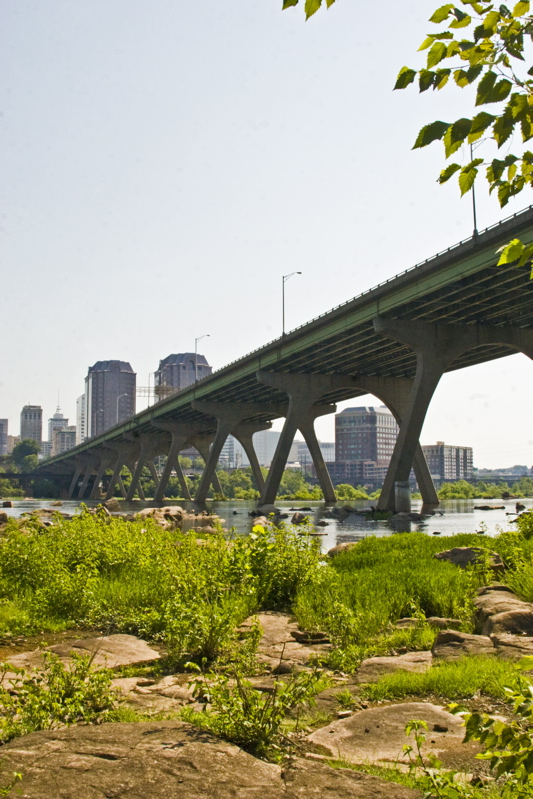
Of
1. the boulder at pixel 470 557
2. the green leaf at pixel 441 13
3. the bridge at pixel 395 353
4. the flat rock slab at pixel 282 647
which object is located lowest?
the flat rock slab at pixel 282 647

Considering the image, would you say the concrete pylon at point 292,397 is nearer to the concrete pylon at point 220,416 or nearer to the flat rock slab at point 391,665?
the concrete pylon at point 220,416

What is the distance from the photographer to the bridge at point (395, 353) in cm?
4431

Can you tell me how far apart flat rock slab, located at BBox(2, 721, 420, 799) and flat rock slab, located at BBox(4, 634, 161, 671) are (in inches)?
135

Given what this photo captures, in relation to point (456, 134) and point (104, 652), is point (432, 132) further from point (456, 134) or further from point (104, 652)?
point (104, 652)

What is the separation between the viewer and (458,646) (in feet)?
26.3

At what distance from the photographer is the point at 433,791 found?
10.8 feet

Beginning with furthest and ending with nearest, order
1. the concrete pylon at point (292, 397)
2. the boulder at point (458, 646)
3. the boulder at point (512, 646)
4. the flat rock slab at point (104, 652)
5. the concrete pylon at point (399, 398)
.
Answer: the concrete pylon at point (399, 398)
the concrete pylon at point (292, 397)
the flat rock slab at point (104, 652)
the boulder at point (458, 646)
the boulder at point (512, 646)

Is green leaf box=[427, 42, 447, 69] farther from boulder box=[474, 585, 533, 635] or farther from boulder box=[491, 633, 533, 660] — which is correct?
boulder box=[474, 585, 533, 635]

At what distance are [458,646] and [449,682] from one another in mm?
1419

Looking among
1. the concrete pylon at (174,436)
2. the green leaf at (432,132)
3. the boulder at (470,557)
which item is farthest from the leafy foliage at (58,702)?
the concrete pylon at (174,436)

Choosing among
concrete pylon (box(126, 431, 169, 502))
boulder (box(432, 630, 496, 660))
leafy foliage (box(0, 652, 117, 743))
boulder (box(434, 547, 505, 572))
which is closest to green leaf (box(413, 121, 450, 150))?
leafy foliage (box(0, 652, 117, 743))

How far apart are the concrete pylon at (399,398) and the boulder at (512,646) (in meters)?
66.0

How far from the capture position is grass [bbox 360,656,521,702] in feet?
21.2

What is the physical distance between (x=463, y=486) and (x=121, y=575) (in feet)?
334
